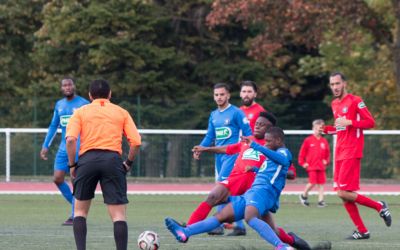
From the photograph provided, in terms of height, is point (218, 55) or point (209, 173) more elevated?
point (218, 55)

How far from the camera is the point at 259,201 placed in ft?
38.6

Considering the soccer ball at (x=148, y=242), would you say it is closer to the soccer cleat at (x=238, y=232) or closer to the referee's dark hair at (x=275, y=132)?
the referee's dark hair at (x=275, y=132)

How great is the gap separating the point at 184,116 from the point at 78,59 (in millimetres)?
5951

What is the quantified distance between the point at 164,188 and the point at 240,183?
48.6ft

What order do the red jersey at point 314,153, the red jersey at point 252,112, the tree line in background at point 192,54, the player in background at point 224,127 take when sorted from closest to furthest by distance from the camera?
the player in background at point 224,127 → the red jersey at point 252,112 → the red jersey at point 314,153 → the tree line in background at point 192,54

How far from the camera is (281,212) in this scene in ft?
Answer: 65.5

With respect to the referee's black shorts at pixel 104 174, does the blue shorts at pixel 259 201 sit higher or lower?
lower

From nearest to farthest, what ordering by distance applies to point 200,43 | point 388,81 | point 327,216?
point 327,216 < point 388,81 < point 200,43

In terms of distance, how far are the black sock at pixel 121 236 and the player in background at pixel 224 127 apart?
3929 mm

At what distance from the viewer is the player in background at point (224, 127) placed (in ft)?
49.0

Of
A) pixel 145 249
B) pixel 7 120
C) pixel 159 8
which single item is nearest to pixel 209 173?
pixel 7 120

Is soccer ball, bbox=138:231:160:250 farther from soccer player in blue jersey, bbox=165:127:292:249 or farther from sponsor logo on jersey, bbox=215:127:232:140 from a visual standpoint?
Answer: sponsor logo on jersey, bbox=215:127:232:140

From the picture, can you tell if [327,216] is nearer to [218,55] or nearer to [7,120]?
[7,120]

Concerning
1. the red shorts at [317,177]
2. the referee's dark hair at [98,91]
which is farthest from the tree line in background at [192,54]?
the referee's dark hair at [98,91]
